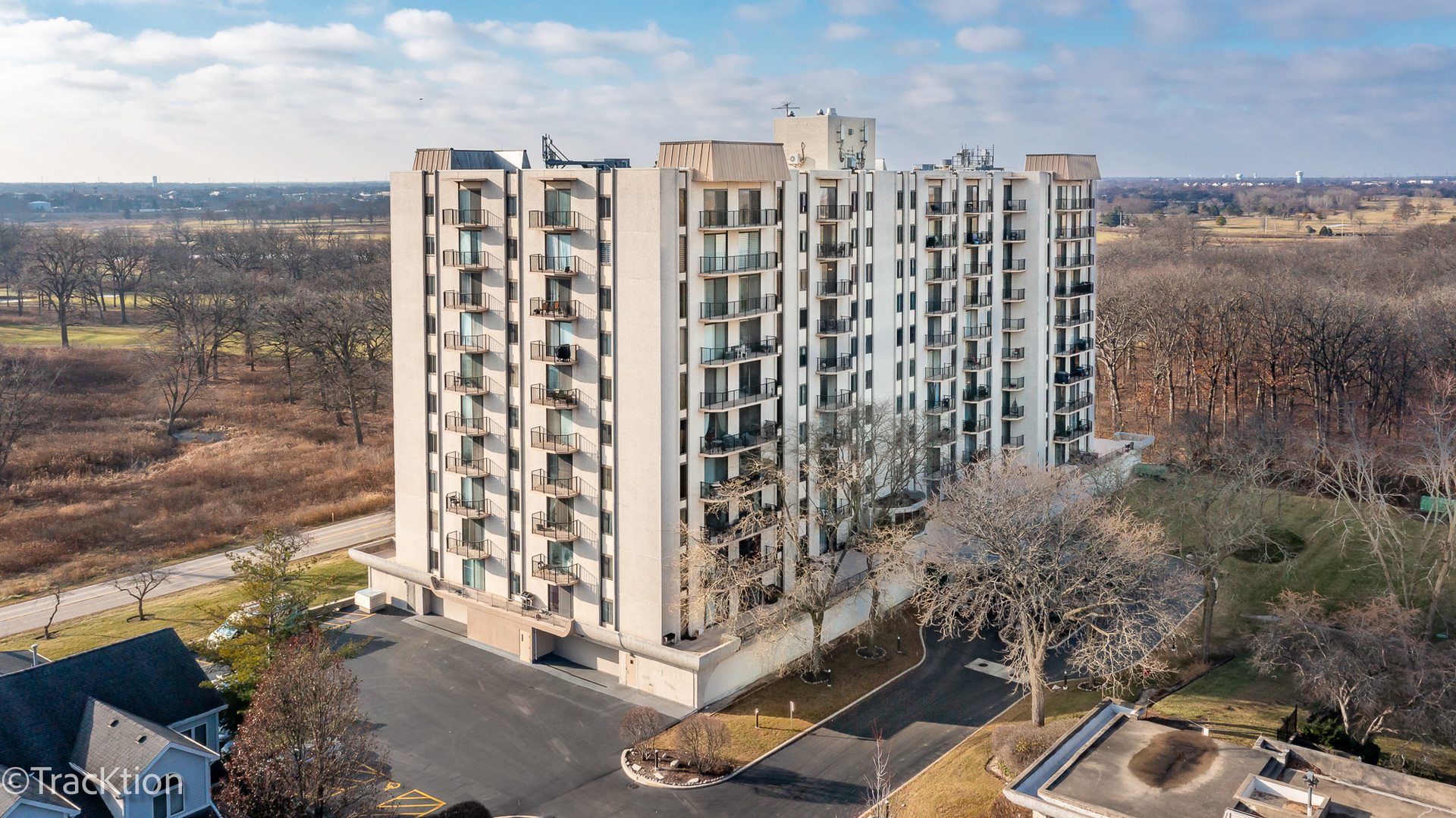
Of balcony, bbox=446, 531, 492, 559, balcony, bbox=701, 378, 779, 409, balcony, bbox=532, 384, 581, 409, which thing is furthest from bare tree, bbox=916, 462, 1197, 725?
balcony, bbox=446, 531, 492, 559

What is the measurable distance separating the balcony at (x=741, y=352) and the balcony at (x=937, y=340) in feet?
50.8

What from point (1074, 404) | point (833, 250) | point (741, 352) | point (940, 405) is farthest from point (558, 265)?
point (1074, 404)

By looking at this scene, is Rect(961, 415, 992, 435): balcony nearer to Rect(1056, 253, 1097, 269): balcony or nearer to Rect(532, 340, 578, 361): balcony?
Rect(1056, 253, 1097, 269): balcony

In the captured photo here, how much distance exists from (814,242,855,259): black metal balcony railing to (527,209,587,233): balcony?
13.4 meters

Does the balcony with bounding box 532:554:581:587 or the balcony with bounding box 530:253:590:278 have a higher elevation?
the balcony with bounding box 530:253:590:278

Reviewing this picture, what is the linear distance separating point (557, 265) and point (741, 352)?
Result: 9567mm

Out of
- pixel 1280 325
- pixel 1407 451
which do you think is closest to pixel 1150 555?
pixel 1407 451

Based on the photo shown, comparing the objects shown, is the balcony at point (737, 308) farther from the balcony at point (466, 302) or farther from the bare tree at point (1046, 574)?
the bare tree at point (1046, 574)

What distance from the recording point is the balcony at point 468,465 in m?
51.8

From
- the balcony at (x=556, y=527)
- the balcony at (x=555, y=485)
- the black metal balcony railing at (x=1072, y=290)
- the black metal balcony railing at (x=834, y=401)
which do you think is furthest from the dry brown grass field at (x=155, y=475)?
the black metal balcony railing at (x=1072, y=290)

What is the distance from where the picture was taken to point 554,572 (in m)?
49.2

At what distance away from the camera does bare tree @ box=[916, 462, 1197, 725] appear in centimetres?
4253

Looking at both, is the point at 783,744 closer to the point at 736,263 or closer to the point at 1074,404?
the point at 736,263

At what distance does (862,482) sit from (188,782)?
31.5 meters
